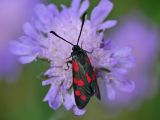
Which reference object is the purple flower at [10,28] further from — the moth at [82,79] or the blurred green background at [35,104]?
the moth at [82,79]

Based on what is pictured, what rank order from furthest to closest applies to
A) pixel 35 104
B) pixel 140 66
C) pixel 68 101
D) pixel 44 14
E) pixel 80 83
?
pixel 35 104 < pixel 140 66 < pixel 44 14 < pixel 68 101 < pixel 80 83

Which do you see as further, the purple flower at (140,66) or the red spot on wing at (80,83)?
the purple flower at (140,66)

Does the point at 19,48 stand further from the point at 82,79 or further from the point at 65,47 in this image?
the point at 82,79

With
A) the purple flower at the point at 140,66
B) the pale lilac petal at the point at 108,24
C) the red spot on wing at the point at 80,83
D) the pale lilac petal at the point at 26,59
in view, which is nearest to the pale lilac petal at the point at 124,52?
the pale lilac petal at the point at 108,24

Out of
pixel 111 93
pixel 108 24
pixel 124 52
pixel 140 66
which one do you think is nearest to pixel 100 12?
pixel 108 24

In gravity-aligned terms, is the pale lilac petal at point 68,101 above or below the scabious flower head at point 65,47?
below

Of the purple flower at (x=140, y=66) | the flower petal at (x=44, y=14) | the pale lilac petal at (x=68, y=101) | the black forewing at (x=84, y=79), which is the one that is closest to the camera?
the black forewing at (x=84, y=79)

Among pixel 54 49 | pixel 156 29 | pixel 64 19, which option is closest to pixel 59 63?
pixel 54 49
